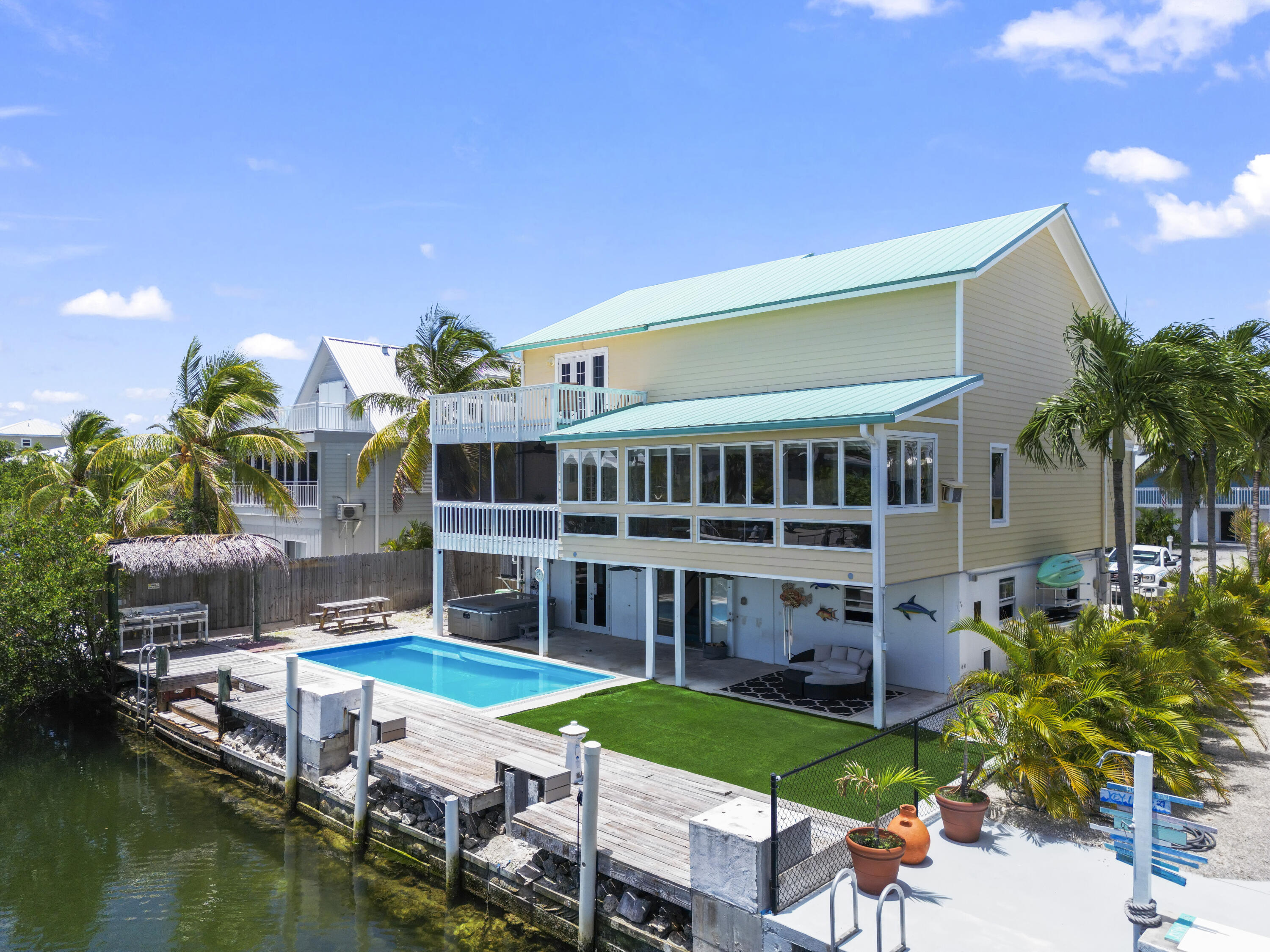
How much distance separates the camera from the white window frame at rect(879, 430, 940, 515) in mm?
12719

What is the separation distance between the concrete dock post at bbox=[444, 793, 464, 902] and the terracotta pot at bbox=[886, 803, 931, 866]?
16.3 feet

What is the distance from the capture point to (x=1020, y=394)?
1661 centimetres

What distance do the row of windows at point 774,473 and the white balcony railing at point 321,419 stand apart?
549 inches

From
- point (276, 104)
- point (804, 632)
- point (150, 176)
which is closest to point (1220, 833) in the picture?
point (804, 632)

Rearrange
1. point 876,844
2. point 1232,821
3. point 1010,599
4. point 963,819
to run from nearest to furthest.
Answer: point 876,844 < point 963,819 < point 1232,821 < point 1010,599

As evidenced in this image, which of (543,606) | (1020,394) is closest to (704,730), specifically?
(543,606)

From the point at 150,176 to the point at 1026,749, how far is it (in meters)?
19.3

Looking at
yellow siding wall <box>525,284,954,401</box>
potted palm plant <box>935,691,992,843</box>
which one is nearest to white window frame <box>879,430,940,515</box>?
yellow siding wall <box>525,284,954,401</box>

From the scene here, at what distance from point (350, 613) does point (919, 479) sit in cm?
1579

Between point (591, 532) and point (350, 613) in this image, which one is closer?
point (591, 532)

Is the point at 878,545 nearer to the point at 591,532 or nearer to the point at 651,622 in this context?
the point at 651,622

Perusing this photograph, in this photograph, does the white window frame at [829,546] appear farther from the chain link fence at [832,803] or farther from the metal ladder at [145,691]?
the metal ladder at [145,691]

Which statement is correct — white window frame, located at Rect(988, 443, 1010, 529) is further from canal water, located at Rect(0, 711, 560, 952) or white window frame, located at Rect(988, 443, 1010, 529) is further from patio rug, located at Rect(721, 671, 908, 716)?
canal water, located at Rect(0, 711, 560, 952)

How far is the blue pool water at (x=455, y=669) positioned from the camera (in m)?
15.7
